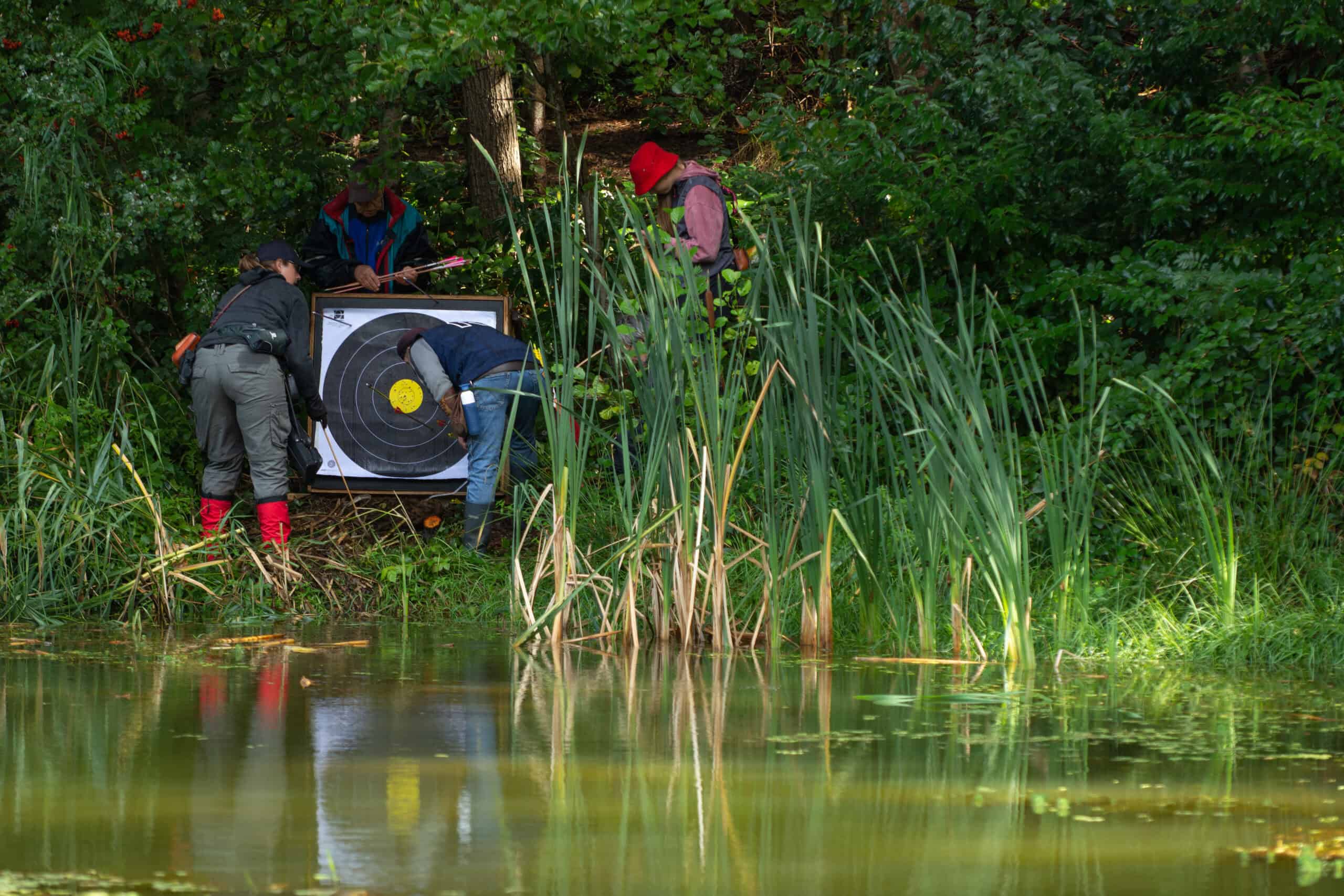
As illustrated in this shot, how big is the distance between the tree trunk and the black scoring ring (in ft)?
5.58

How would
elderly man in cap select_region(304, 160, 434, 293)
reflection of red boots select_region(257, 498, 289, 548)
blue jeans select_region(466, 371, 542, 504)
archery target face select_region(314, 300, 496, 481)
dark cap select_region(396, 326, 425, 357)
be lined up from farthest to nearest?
elderly man in cap select_region(304, 160, 434, 293) < archery target face select_region(314, 300, 496, 481) < dark cap select_region(396, 326, 425, 357) < blue jeans select_region(466, 371, 542, 504) < reflection of red boots select_region(257, 498, 289, 548)

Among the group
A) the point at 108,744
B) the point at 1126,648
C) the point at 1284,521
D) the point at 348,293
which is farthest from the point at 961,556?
the point at 348,293

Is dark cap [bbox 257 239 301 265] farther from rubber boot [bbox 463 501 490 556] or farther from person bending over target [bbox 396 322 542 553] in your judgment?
rubber boot [bbox 463 501 490 556]

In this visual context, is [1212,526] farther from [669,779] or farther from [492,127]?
[492,127]

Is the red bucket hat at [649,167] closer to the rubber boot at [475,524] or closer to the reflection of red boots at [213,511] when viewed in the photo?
the rubber boot at [475,524]

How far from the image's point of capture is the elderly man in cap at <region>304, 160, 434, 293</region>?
830cm

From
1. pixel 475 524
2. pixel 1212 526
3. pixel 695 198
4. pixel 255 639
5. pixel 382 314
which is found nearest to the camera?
pixel 1212 526

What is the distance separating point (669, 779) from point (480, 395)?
13.9 feet

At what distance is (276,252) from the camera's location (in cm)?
750

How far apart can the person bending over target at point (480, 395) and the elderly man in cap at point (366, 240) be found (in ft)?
3.29

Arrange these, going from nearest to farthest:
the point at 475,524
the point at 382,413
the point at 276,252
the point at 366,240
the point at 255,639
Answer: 1. the point at 255,639
2. the point at 475,524
3. the point at 276,252
4. the point at 382,413
5. the point at 366,240

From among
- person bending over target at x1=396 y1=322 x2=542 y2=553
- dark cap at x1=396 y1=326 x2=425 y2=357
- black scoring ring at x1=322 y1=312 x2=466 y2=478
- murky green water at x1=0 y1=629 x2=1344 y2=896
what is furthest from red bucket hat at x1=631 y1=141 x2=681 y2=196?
murky green water at x1=0 y1=629 x2=1344 y2=896

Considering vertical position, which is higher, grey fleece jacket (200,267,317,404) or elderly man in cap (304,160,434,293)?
elderly man in cap (304,160,434,293)

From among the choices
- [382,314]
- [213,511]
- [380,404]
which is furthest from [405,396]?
[213,511]
